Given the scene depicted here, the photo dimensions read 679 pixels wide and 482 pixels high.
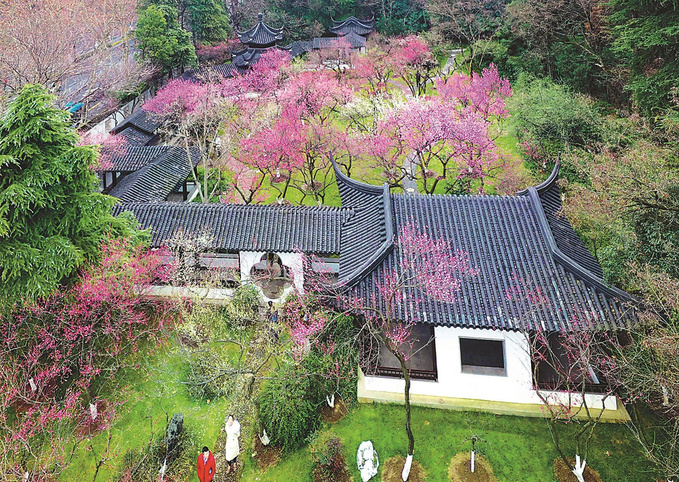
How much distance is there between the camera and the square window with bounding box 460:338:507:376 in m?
11.6

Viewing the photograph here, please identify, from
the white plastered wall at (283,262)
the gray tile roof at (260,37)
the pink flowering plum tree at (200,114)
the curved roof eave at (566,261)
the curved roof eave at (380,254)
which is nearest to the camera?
the curved roof eave at (566,261)

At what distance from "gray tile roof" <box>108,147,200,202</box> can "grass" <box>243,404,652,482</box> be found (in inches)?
547

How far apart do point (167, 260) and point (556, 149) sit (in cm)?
1802

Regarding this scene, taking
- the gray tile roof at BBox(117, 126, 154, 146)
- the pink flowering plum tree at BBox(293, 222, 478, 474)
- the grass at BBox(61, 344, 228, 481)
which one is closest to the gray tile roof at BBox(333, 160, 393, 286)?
the pink flowering plum tree at BBox(293, 222, 478, 474)

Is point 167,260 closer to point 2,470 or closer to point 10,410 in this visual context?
point 10,410

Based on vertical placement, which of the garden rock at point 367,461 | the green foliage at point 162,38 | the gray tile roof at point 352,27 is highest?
the gray tile roof at point 352,27

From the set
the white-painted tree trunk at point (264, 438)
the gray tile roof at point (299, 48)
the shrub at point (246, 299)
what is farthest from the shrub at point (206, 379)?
the gray tile roof at point (299, 48)

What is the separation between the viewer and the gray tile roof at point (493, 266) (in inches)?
378

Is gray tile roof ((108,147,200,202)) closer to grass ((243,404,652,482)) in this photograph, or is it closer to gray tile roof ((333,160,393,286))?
gray tile roof ((333,160,393,286))

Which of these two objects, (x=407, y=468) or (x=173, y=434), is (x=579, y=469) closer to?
(x=407, y=468)

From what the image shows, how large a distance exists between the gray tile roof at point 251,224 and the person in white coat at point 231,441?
255 inches

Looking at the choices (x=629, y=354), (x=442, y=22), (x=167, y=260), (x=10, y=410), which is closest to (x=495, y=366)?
(x=629, y=354)

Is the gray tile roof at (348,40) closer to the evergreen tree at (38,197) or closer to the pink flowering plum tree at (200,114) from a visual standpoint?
the pink flowering plum tree at (200,114)

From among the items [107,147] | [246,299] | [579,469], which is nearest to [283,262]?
[246,299]
